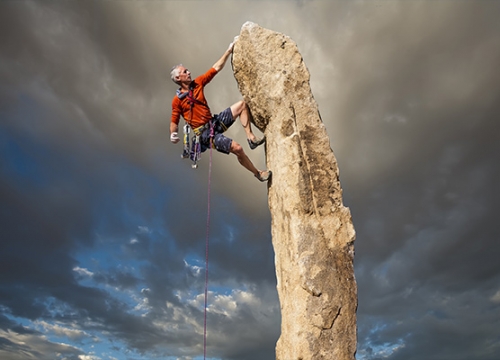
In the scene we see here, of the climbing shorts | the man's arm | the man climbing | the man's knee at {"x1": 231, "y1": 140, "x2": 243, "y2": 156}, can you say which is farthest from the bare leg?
the man's arm

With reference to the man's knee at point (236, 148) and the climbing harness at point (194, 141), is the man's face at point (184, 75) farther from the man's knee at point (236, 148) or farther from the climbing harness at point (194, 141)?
the man's knee at point (236, 148)

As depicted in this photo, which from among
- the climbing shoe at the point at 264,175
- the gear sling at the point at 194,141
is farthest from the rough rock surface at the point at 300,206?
the gear sling at the point at 194,141

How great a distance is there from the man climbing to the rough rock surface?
0.30m

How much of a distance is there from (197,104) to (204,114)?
0.26 meters

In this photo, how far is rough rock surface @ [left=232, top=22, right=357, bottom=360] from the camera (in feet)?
23.2

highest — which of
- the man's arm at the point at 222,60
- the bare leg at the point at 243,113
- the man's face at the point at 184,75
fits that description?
the man's arm at the point at 222,60

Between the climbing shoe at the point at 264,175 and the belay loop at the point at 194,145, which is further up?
the belay loop at the point at 194,145

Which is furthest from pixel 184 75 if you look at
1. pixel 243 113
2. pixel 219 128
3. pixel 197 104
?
pixel 243 113

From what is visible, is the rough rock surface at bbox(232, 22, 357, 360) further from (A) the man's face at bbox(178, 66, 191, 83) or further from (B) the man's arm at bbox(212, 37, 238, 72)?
(A) the man's face at bbox(178, 66, 191, 83)

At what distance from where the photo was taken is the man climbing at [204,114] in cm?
902

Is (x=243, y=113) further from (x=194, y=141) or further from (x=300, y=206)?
(x=300, y=206)

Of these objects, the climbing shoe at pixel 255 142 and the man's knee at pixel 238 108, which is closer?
the climbing shoe at pixel 255 142

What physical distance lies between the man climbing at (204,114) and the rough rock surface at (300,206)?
1.00ft

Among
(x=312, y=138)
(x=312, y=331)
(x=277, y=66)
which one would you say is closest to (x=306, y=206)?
(x=312, y=138)
